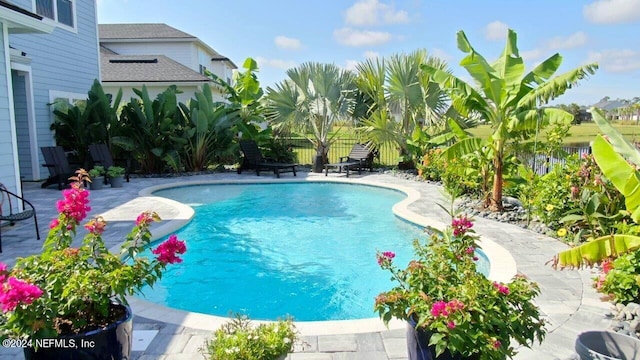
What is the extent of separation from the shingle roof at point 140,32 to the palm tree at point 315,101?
13.9m

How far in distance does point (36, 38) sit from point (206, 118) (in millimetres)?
5498

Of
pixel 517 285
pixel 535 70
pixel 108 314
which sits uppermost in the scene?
pixel 535 70

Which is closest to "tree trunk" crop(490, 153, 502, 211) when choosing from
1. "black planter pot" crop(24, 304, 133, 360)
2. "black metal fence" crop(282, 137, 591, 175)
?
"black metal fence" crop(282, 137, 591, 175)

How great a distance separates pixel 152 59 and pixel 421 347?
991 inches

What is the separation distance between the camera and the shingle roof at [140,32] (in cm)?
2714

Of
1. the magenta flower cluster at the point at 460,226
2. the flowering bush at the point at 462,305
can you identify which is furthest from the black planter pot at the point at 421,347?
the magenta flower cluster at the point at 460,226

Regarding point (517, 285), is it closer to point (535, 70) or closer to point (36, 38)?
point (535, 70)

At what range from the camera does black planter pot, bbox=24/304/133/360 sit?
105 inches

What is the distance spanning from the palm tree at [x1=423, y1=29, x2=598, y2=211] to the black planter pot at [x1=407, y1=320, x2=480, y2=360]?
20.2 feet

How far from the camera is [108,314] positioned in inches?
118

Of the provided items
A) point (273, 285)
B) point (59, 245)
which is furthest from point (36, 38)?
point (59, 245)

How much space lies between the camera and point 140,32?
90.9ft

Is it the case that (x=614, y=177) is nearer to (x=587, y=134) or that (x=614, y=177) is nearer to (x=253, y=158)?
(x=253, y=158)

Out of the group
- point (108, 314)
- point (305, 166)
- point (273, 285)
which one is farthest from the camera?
point (305, 166)
